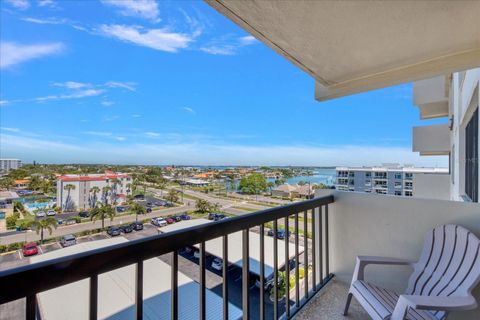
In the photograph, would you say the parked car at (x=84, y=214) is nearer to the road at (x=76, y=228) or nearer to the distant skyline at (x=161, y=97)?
the road at (x=76, y=228)

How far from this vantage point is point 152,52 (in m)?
10.1

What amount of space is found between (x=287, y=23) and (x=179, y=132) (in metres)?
14.9

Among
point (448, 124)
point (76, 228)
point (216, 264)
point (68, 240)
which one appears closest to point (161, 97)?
point (76, 228)

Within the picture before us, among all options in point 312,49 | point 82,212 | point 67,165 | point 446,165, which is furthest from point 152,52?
point 446,165

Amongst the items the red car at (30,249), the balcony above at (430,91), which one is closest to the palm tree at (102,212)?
the red car at (30,249)

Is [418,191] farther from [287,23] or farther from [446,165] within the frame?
[287,23]

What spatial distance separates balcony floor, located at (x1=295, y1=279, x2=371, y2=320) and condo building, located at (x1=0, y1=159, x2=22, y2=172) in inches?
121

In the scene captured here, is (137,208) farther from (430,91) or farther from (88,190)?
(430,91)

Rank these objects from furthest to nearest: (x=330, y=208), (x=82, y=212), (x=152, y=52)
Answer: (x=152, y=52) < (x=330, y=208) < (x=82, y=212)

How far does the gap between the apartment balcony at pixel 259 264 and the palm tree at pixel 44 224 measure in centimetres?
121

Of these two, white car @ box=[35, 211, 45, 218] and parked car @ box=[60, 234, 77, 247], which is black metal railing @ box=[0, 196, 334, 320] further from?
white car @ box=[35, 211, 45, 218]

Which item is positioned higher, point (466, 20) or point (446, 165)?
point (466, 20)

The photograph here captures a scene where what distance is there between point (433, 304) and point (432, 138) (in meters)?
8.57

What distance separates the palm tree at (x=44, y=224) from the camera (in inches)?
89.8
